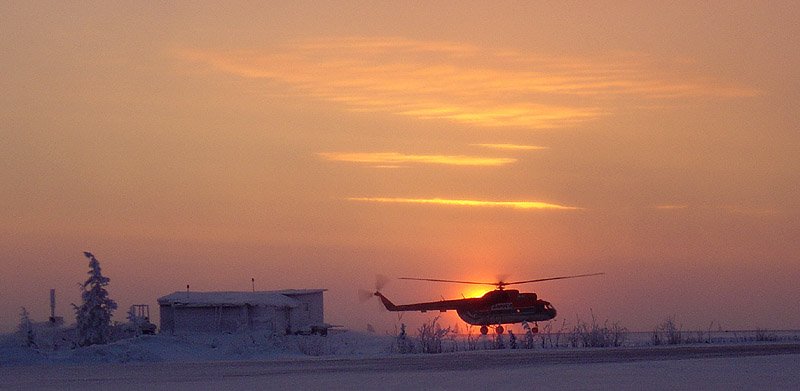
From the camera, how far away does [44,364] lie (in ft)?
118

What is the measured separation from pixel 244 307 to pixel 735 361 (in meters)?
34.1

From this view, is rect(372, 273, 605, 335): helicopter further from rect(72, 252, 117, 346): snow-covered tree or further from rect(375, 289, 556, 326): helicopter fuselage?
rect(72, 252, 117, 346): snow-covered tree

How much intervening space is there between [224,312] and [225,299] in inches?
32.3

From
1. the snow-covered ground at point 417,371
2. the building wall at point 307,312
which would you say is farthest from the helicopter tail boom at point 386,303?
the snow-covered ground at point 417,371

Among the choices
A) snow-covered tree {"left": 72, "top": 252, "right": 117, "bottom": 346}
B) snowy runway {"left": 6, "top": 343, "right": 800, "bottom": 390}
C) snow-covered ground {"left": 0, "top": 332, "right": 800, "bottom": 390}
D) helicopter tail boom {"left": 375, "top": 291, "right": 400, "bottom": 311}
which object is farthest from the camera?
helicopter tail boom {"left": 375, "top": 291, "right": 400, "bottom": 311}

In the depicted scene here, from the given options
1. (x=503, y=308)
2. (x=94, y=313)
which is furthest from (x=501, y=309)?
(x=94, y=313)

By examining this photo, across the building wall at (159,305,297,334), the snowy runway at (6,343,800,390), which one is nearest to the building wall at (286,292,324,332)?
the building wall at (159,305,297,334)

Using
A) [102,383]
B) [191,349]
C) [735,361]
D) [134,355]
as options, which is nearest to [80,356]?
[134,355]

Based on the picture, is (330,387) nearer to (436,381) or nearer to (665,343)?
(436,381)

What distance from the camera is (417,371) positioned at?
2830 centimetres

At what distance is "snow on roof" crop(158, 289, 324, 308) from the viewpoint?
2368 inches

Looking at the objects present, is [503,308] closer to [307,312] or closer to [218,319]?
[307,312]

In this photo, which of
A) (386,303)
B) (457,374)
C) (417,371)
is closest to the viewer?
(457,374)

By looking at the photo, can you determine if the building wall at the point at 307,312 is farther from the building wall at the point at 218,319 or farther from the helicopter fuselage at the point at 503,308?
the helicopter fuselage at the point at 503,308
